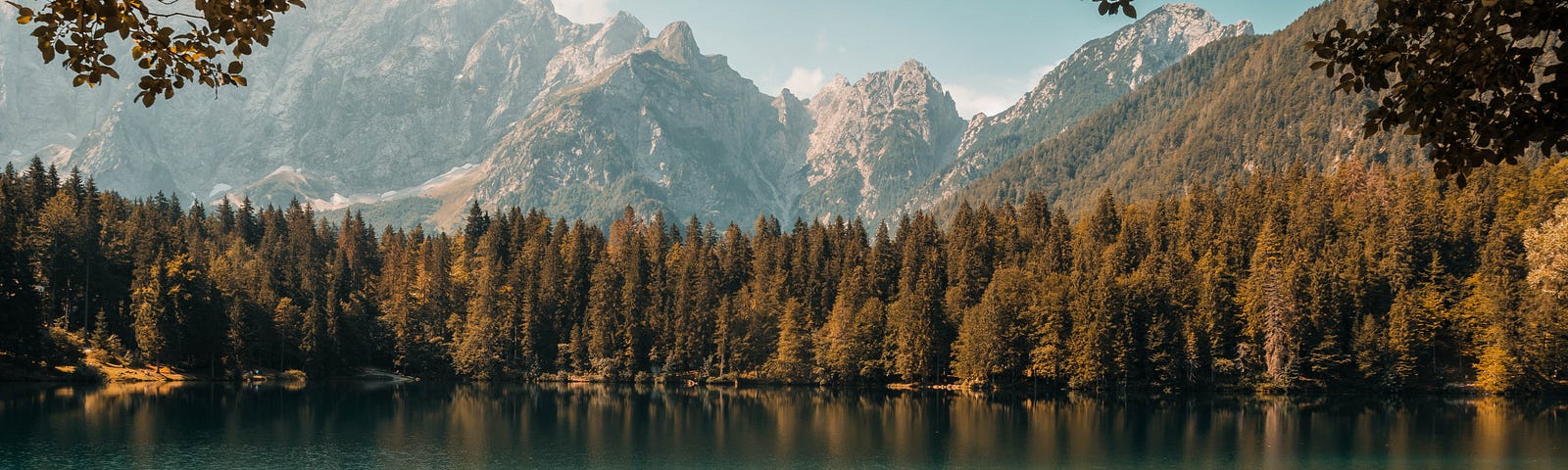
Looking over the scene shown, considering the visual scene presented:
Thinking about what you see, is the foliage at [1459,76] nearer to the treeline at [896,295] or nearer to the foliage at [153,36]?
the foliage at [153,36]

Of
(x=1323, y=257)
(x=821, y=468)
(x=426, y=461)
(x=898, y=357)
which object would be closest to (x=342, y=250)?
(x=898, y=357)

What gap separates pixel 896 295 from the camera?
14700 centimetres

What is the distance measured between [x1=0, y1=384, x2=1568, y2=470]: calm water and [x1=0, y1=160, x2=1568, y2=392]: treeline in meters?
10.1

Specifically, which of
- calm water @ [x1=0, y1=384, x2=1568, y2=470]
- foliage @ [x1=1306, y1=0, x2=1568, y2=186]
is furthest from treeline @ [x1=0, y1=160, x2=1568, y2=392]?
foliage @ [x1=1306, y1=0, x2=1568, y2=186]

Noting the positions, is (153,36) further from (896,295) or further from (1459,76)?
(896,295)

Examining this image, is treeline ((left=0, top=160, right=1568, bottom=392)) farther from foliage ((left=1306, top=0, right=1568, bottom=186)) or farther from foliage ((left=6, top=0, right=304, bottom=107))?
foliage ((left=6, top=0, right=304, bottom=107))

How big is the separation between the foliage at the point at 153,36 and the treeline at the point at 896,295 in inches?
3888

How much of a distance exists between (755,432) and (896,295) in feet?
221

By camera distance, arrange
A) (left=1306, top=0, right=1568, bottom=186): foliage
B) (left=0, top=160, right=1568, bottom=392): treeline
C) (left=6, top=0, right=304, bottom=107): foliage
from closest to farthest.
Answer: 1. (left=6, top=0, right=304, bottom=107): foliage
2. (left=1306, top=0, right=1568, bottom=186): foliage
3. (left=0, top=160, right=1568, bottom=392): treeline

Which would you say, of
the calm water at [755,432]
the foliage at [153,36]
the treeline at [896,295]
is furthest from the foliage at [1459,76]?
the treeline at [896,295]

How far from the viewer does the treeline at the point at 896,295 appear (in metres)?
114

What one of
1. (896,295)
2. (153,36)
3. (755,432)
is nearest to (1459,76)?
(153,36)

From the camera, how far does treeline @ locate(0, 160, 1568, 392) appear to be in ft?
372

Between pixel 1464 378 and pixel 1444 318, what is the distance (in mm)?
6592
